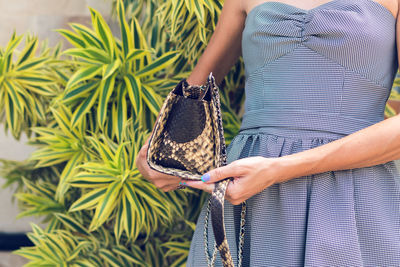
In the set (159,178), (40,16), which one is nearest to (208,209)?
(159,178)

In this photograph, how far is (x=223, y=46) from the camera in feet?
3.89

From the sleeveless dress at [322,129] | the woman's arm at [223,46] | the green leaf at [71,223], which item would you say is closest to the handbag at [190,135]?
the sleeveless dress at [322,129]

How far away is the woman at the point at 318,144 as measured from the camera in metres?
0.82

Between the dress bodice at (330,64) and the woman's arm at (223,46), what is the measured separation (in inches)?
8.4

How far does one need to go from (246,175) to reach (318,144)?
0.18 metres

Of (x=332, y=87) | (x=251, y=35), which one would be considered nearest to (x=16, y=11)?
(x=251, y=35)

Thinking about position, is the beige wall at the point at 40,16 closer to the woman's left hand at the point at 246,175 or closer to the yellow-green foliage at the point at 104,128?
the yellow-green foliage at the point at 104,128

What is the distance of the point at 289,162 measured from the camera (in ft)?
2.70

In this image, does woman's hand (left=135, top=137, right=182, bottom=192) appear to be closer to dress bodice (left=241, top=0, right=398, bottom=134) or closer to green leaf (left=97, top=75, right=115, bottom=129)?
dress bodice (left=241, top=0, right=398, bottom=134)

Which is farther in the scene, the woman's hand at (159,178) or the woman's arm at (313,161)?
the woman's hand at (159,178)

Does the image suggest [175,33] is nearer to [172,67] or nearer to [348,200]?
[172,67]

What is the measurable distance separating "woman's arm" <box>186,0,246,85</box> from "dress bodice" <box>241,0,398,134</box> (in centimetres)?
21

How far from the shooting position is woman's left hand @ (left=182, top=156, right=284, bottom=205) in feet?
2.67

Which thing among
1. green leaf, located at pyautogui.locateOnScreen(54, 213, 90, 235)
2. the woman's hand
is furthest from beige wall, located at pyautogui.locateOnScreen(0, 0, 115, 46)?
the woman's hand
